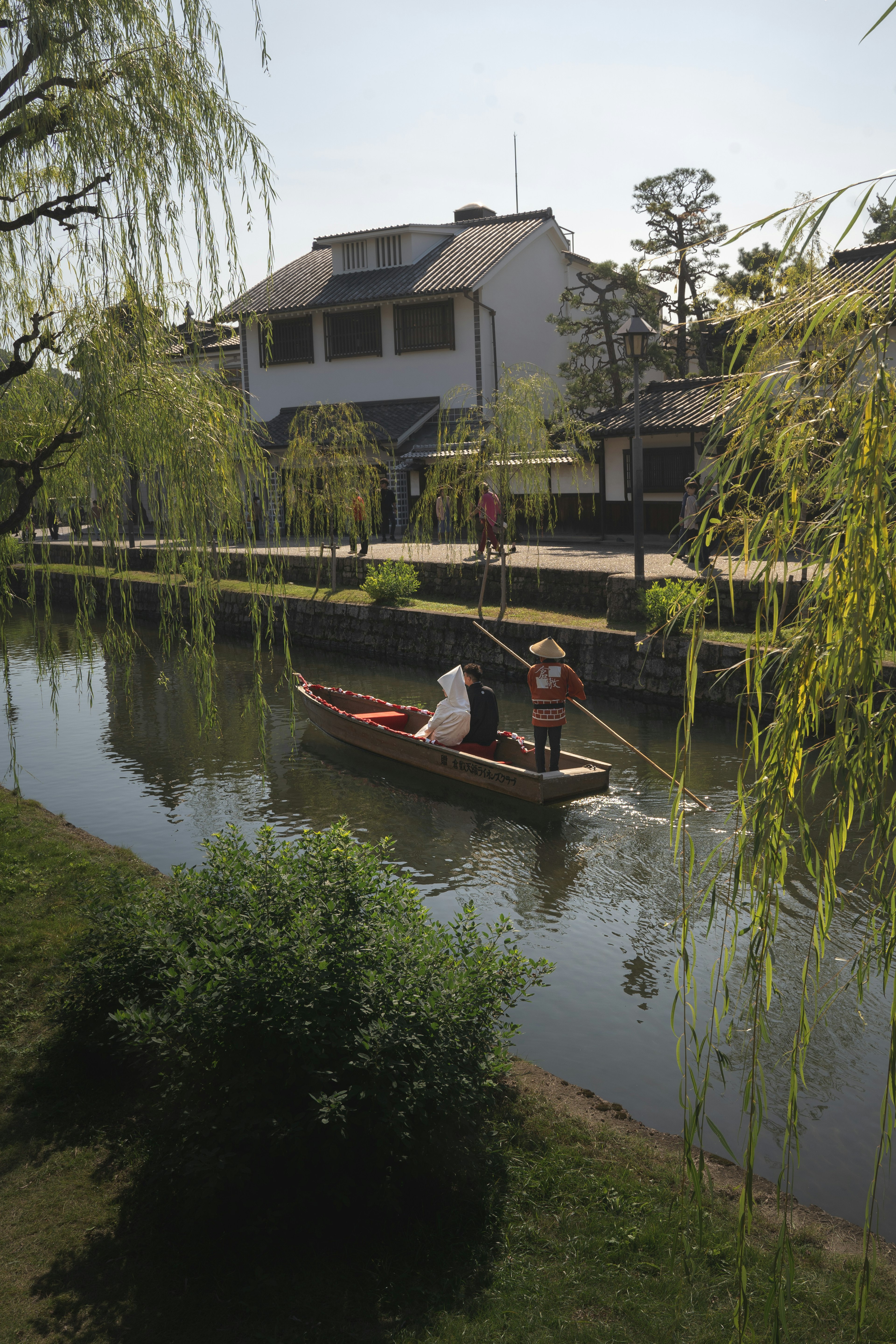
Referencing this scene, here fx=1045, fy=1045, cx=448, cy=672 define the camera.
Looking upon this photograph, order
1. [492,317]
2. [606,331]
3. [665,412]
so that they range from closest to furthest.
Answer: [665,412]
[606,331]
[492,317]

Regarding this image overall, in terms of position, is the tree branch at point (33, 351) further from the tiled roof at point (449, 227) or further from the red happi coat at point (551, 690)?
the tiled roof at point (449, 227)

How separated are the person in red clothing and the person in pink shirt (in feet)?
30.1

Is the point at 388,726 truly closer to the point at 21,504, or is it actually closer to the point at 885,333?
the point at 21,504

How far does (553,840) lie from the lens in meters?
10.1

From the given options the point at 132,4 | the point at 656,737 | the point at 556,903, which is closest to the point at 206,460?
the point at 132,4

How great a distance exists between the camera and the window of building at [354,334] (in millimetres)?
31016

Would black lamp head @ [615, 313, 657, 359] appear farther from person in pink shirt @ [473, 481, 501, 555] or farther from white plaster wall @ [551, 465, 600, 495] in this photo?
white plaster wall @ [551, 465, 600, 495]

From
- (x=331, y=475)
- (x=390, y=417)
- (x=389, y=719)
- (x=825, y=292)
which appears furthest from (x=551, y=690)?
(x=390, y=417)

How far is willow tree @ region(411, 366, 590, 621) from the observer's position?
18.5 m

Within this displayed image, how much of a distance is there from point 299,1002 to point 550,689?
675 centimetres

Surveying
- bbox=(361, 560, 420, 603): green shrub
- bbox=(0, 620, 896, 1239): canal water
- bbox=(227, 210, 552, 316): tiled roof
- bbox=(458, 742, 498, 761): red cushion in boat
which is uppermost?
bbox=(227, 210, 552, 316): tiled roof

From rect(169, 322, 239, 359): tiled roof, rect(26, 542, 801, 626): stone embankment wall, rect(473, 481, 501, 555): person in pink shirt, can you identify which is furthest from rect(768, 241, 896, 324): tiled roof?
rect(473, 481, 501, 555): person in pink shirt

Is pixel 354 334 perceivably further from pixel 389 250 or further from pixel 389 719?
pixel 389 719

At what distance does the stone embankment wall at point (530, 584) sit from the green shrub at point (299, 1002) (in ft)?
30.8
